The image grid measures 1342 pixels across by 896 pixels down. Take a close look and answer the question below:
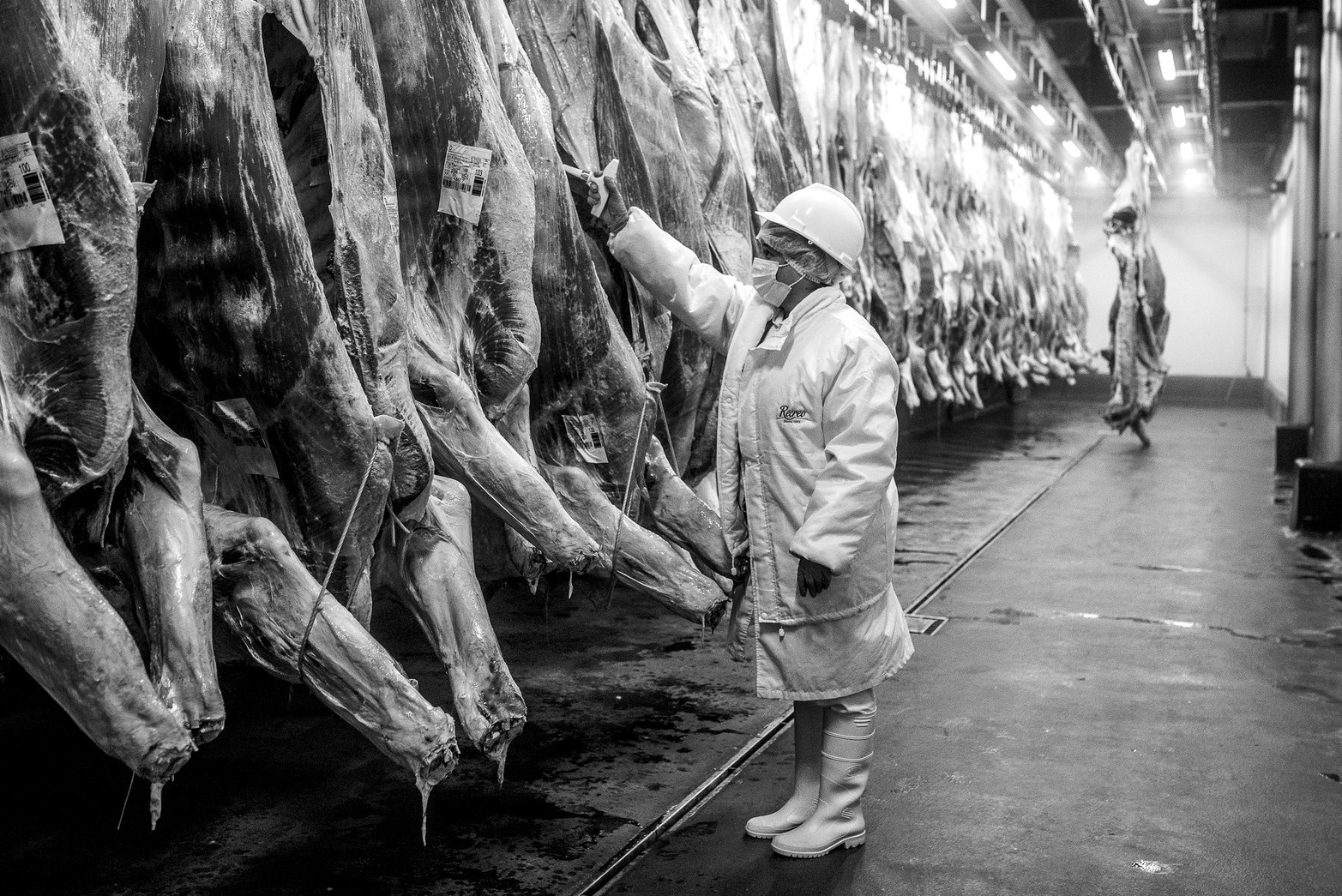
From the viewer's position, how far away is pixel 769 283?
11.4 ft

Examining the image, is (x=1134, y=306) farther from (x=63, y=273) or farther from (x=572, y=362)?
(x=63, y=273)

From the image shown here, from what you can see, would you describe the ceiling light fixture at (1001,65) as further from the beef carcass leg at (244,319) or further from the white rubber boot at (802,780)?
the beef carcass leg at (244,319)

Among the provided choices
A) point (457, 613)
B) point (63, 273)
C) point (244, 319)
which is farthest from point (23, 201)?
point (457, 613)

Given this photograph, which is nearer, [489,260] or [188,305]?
[188,305]

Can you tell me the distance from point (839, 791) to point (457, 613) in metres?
1.08

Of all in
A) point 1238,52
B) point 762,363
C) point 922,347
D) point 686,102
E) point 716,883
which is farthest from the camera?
point 1238,52

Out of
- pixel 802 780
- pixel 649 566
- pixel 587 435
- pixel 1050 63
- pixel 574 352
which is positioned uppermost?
pixel 1050 63

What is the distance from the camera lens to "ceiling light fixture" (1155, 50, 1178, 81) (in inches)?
543

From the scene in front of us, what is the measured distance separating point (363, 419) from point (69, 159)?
0.81 metres

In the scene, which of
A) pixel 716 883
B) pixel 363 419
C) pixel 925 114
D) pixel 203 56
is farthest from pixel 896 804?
Result: pixel 925 114

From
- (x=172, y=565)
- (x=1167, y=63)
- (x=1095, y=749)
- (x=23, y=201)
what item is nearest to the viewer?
(x=23, y=201)

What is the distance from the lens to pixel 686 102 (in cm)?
557

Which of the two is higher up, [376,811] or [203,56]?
[203,56]

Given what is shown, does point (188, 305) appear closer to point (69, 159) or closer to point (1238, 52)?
point (69, 159)
